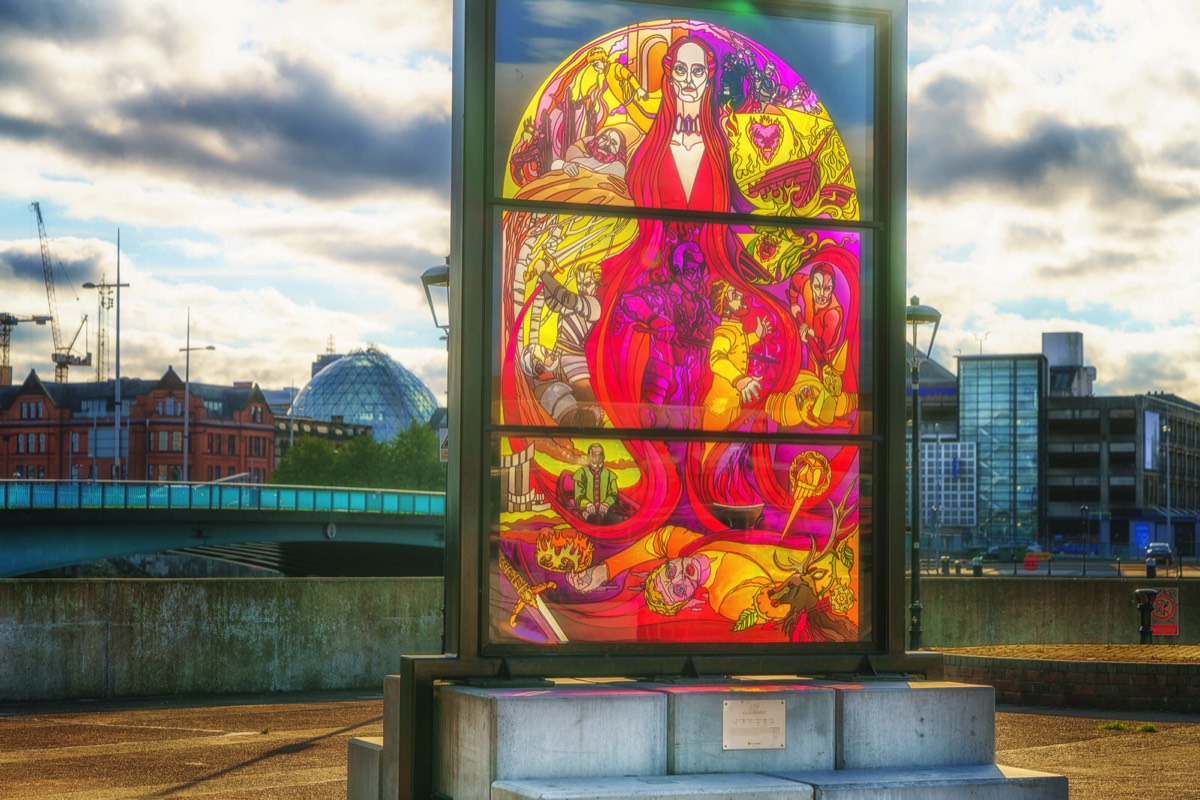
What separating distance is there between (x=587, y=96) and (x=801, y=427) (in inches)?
77.5

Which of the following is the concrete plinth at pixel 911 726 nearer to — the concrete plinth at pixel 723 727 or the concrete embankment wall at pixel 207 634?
the concrete plinth at pixel 723 727

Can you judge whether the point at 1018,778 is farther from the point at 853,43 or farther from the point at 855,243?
the point at 853,43

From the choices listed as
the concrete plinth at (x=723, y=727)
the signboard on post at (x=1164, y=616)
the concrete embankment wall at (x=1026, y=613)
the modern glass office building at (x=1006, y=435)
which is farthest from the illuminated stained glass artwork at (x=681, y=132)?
the modern glass office building at (x=1006, y=435)

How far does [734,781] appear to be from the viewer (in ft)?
21.2

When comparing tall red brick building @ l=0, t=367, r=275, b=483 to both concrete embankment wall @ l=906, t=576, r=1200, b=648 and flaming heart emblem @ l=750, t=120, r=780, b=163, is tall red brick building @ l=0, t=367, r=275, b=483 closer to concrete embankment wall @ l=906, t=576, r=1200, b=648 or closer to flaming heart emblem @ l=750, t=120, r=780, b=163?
concrete embankment wall @ l=906, t=576, r=1200, b=648

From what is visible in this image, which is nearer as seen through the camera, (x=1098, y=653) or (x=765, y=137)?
(x=765, y=137)

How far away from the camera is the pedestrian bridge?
5138 centimetres

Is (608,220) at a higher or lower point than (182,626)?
higher

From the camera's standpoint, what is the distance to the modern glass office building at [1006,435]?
131625 mm

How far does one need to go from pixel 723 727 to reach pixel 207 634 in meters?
14.4

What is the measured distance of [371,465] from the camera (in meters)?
129

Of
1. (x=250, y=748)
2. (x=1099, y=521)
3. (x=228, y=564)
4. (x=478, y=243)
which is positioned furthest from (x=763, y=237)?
(x=1099, y=521)

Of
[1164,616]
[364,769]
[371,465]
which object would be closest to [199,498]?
[1164,616]

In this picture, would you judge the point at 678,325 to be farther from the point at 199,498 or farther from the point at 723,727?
the point at 199,498
